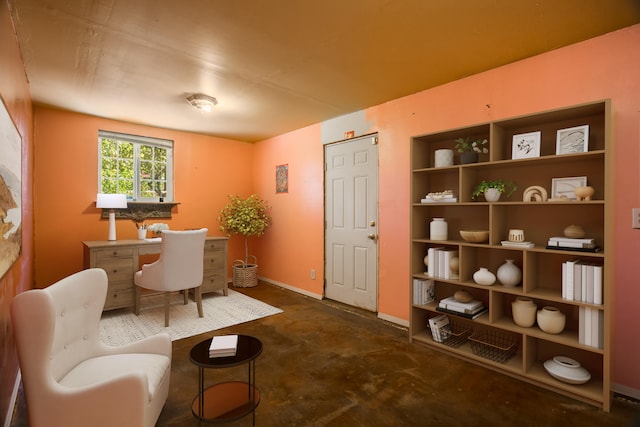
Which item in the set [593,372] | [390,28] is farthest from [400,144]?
[593,372]

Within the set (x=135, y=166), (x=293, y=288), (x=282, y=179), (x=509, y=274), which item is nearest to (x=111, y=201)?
(x=135, y=166)

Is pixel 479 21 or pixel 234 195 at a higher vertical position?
pixel 479 21

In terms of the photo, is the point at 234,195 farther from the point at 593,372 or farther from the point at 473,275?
the point at 593,372

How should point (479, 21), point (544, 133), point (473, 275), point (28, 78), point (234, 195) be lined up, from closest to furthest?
point (479, 21) < point (544, 133) < point (473, 275) < point (28, 78) < point (234, 195)

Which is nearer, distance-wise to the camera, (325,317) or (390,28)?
(390,28)

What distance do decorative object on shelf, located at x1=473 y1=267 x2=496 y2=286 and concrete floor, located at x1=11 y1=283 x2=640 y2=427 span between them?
0.67 metres

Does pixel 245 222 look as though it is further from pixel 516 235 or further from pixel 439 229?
pixel 516 235

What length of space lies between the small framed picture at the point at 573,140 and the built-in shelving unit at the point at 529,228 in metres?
0.06

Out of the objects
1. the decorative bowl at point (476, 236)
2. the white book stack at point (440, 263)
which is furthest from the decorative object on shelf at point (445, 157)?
the white book stack at point (440, 263)

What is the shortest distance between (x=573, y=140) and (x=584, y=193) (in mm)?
377

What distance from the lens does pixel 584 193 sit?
212 centimetres

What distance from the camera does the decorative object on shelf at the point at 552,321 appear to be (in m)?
2.22

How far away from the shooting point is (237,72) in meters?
2.83

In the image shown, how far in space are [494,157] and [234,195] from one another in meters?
4.13
